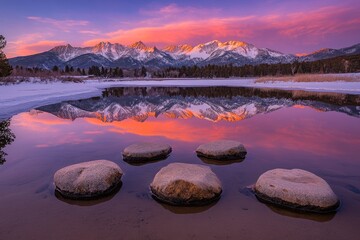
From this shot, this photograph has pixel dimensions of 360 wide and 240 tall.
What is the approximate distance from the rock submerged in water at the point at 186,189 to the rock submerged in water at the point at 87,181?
3.71 feet

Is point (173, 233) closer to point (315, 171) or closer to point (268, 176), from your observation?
point (268, 176)

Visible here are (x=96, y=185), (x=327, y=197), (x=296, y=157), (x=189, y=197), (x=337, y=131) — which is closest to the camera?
(x=327, y=197)

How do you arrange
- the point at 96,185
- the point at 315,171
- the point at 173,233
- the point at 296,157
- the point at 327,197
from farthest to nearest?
the point at 296,157, the point at 315,171, the point at 96,185, the point at 327,197, the point at 173,233

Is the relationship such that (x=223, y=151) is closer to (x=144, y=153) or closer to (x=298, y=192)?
(x=144, y=153)

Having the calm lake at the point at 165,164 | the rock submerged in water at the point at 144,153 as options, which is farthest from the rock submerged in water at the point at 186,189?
the rock submerged in water at the point at 144,153

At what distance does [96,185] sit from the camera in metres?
7.40

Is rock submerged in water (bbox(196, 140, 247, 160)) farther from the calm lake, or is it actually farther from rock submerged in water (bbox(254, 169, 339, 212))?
rock submerged in water (bbox(254, 169, 339, 212))

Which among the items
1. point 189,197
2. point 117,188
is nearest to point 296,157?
point 189,197

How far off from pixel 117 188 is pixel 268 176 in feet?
12.9

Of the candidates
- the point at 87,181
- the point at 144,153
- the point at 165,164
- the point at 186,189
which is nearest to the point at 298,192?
the point at 186,189

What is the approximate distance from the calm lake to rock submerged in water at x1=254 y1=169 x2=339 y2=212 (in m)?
0.23

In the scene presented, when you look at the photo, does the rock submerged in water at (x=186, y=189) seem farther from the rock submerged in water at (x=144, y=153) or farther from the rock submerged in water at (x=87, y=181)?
the rock submerged in water at (x=144, y=153)

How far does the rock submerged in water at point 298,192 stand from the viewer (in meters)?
6.46

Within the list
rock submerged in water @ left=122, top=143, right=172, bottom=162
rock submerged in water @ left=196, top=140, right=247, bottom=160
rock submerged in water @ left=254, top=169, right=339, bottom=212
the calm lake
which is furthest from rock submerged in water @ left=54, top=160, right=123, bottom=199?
rock submerged in water @ left=254, top=169, right=339, bottom=212
